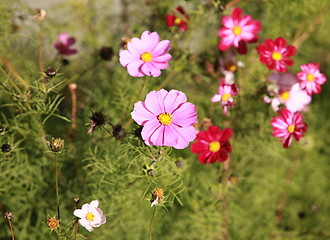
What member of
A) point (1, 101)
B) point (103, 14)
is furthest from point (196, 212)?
point (103, 14)

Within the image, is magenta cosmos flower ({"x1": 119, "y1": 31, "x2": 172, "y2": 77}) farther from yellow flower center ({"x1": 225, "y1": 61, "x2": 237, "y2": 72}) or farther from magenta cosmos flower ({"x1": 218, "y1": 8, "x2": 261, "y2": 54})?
yellow flower center ({"x1": 225, "y1": 61, "x2": 237, "y2": 72})

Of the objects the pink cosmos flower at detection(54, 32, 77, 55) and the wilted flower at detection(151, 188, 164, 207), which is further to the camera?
the pink cosmos flower at detection(54, 32, 77, 55)

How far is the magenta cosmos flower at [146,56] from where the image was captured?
30.3 inches

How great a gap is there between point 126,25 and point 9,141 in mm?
766

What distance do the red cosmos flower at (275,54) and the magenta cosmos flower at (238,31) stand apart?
0.11m

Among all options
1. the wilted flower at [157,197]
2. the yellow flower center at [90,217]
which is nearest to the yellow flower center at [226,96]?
the wilted flower at [157,197]

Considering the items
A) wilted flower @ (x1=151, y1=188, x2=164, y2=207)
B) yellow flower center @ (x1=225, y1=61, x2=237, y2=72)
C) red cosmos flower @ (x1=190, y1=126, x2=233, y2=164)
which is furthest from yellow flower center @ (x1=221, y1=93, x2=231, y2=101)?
wilted flower @ (x1=151, y1=188, x2=164, y2=207)

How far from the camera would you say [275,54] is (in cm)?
89

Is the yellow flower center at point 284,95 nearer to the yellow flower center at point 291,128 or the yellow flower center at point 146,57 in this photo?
the yellow flower center at point 291,128

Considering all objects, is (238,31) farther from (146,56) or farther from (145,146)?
(145,146)

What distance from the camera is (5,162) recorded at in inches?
35.1

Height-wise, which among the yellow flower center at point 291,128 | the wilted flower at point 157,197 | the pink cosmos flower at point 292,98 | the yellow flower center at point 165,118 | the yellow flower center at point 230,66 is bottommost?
the wilted flower at point 157,197

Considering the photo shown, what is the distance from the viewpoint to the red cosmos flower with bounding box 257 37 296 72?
86cm

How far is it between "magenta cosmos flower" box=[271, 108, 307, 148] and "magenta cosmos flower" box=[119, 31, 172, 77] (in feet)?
1.10
